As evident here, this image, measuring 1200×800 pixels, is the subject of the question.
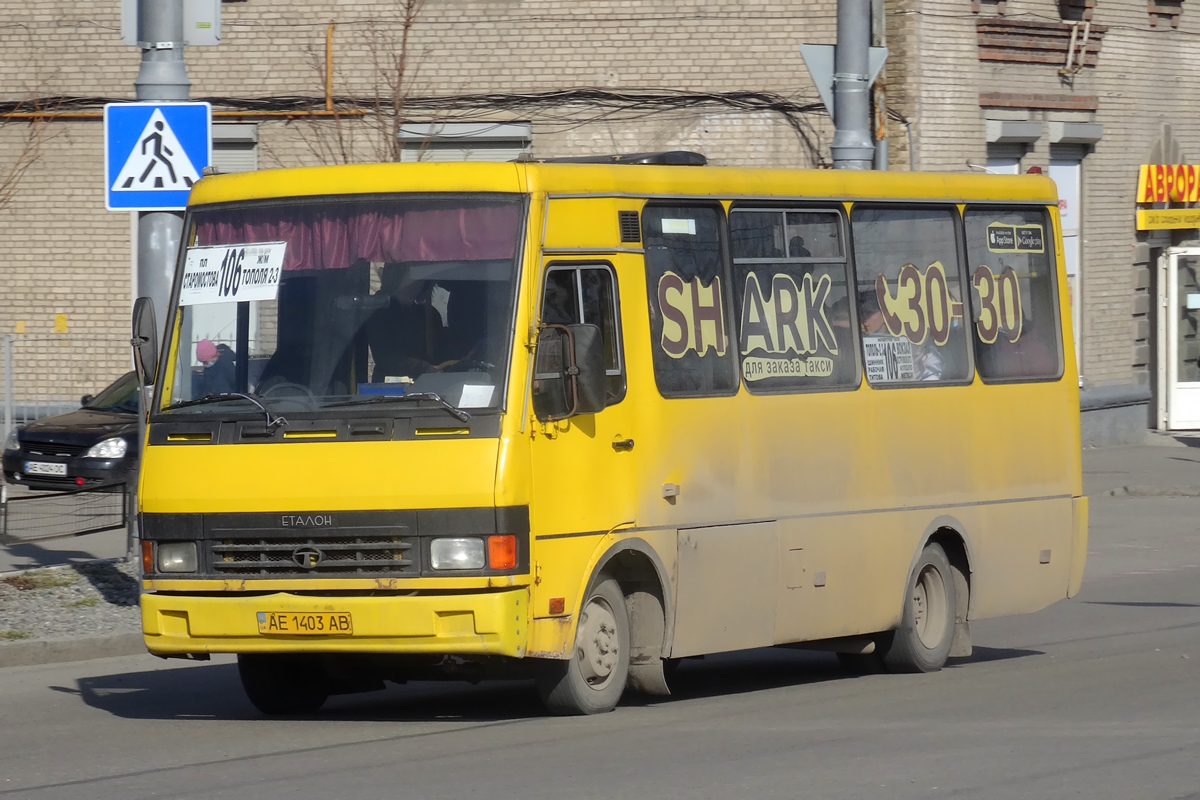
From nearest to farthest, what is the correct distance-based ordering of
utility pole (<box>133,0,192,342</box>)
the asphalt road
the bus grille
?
the asphalt road
the bus grille
utility pole (<box>133,0,192,342</box>)

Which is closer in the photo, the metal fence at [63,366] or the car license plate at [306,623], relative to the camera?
the car license plate at [306,623]

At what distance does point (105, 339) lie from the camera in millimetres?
22875

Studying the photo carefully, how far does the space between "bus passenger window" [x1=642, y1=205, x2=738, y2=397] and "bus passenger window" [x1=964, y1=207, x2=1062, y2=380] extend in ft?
7.57

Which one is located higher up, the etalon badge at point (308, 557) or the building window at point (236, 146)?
the building window at point (236, 146)

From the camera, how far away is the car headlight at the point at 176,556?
8.02 meters

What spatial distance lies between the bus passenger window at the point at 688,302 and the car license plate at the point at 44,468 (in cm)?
1144

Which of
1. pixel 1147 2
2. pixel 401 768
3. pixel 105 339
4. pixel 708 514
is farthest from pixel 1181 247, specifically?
pixel 401 768

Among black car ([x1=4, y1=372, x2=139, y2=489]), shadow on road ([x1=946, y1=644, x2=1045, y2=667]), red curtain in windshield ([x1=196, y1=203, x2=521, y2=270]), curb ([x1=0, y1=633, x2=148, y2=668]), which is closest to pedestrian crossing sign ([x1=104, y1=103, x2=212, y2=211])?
curb ([x1=0, y1=633, x2=148, y2=668])

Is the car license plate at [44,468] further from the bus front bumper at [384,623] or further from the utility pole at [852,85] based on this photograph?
the bus front bumper at [384,623]

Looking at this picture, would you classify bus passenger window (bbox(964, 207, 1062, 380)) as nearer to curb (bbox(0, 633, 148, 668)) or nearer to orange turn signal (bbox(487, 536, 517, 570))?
orange turn signal (bbox(487, 536, 517, 570))

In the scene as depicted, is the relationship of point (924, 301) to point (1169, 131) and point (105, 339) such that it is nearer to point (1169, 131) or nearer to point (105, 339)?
point (105, 339)

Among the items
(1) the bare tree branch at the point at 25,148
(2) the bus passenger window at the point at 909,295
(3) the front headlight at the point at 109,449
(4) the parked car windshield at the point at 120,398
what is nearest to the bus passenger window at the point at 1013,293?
(2) the bus passenger window at the point at 909,295

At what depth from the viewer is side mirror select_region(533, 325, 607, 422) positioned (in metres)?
7.94

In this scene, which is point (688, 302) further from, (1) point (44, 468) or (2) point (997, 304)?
(1) point (44, 468)
